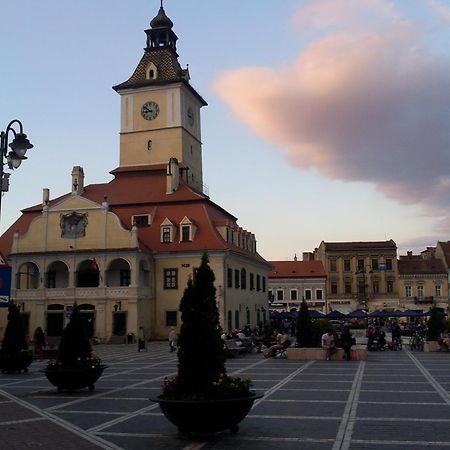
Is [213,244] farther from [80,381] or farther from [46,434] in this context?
[46,434]

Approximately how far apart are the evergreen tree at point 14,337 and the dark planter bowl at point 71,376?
6.77 meters

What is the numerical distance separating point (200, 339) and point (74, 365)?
24.5 feet

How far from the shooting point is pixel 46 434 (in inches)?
449

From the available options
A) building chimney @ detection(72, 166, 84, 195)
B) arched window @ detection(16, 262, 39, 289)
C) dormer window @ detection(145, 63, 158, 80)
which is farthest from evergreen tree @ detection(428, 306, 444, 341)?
dormer window @ detection(145, 63, 158, 80)

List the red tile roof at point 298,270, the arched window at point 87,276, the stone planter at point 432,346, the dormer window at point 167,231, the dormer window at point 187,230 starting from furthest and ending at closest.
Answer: the red tile roof at point 298,270, the dormer window at point 167,231, the dormer window at point 187,230, the arched window at point 87,276, the stone planter at point 432,346

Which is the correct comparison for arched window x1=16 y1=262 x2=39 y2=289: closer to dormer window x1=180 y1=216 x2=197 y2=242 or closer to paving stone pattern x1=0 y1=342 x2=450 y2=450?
dormer window x1=180 y1=216 x2=197 y2=242

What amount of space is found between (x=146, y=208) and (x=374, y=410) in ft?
139

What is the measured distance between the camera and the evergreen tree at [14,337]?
77.0 ft

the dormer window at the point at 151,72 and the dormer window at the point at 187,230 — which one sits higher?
the dormer window at the point at 151,72

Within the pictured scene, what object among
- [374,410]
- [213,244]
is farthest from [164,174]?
[374,410]

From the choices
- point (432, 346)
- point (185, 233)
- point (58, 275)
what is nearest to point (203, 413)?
point (432, 346)

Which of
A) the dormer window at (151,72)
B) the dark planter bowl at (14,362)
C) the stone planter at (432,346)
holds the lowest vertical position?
the stone planter at (432,346)

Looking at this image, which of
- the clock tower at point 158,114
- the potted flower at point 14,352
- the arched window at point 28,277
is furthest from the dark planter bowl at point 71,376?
the clock tower at point 158,114

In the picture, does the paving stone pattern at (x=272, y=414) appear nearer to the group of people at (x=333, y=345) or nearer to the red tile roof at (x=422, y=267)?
the group of people at (x=333, y=345)
